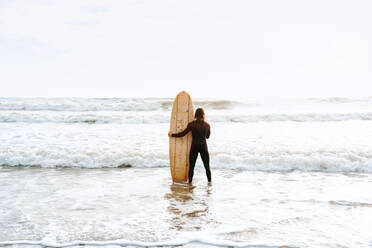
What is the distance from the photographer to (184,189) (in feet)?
22.1

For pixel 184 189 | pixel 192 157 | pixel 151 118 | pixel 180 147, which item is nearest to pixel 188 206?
pixel 184 189

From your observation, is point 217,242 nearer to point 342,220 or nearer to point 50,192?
point 342,220

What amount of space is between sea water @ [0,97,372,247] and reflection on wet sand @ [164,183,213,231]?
0.06ft

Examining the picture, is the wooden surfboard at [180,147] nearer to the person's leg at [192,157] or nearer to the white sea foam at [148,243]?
the person's leg at [192,157]

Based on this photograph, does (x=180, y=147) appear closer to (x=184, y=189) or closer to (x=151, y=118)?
(x=184, y=189)

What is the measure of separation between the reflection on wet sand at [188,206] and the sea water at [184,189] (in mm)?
18

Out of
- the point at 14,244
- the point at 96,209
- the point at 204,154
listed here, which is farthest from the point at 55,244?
the point at 204,154

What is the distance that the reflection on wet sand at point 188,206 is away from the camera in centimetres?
477

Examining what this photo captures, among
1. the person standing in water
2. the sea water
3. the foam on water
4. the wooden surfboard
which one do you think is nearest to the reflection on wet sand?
the sea water

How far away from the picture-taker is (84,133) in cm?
1347

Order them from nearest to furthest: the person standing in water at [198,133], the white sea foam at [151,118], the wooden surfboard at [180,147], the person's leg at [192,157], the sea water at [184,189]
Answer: the sea water at [184,189], the person standing in water at [198,133], the person's leg at [192,157], the wooden surfboard at [180,147], the white sea foam at [151,118]

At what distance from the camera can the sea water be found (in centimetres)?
441

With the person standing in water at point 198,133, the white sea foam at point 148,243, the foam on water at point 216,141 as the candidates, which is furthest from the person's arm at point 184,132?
the white sea foam at point 148,243

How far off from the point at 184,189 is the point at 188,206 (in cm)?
113
